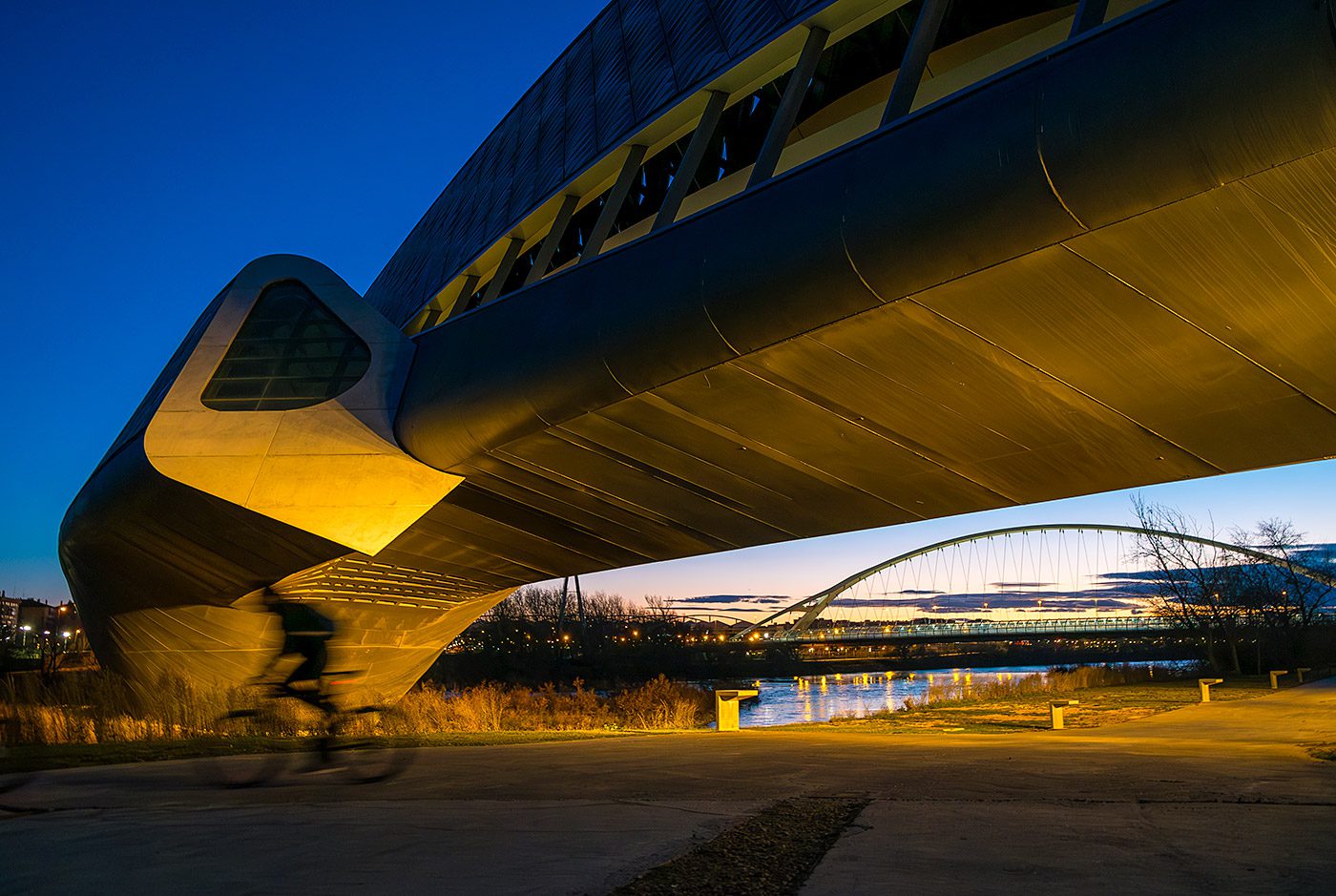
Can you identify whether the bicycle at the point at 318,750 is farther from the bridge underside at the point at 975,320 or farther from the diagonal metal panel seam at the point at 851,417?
the diagonal metal panel seam at the point at 851,417

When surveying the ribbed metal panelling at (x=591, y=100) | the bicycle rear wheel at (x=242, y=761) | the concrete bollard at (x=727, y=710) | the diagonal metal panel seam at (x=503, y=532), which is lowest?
the concrete bollard at (x=727, y=710)

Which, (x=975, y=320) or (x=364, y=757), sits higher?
(x=975, y=320)

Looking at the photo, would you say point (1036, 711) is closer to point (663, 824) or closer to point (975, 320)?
point (975, 320)

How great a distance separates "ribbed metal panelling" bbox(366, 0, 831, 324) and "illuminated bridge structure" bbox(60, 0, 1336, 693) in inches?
3.7

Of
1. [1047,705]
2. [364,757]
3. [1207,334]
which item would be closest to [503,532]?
[364,757]

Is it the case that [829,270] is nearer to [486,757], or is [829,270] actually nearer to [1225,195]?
[1225,195]

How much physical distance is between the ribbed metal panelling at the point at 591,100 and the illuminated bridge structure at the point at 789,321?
9 centimetres

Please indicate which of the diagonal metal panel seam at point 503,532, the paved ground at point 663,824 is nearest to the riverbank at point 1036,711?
the diagonal metal panel seam at point 503,532

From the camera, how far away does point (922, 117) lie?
8766 mm

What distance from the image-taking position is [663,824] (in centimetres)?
644

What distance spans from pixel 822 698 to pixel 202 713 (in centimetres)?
4492

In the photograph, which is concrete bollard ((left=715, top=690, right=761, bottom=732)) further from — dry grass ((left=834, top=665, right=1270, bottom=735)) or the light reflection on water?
the light reflection on water

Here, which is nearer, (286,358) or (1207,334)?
(1207,334)

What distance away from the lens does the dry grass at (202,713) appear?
612 inches
